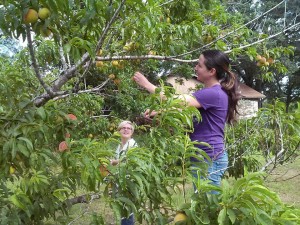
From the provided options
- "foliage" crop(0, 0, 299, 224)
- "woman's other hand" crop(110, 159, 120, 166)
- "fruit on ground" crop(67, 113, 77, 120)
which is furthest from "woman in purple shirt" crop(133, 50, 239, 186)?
"woman's other hand" crop(110, 159, 120, 166)

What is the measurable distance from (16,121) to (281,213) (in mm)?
1103

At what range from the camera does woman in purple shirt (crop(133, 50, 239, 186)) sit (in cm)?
224

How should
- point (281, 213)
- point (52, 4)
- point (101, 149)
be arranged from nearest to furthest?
point (281, 213), point (52, 4), point (101, 149)

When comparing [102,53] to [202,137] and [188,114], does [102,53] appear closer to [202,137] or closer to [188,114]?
[202,137]

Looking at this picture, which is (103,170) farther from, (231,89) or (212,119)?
(231,89)

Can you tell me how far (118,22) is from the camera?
2.93m

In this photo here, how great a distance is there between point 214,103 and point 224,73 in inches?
11.4

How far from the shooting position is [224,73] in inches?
96.6

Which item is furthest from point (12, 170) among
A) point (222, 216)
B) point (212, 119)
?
point (212, 119)

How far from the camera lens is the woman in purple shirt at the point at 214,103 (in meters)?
2.24

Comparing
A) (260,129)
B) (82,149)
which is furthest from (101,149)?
(260,129)

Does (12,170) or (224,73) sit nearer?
(12,170)

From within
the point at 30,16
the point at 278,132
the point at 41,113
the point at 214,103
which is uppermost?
the point at 30,16

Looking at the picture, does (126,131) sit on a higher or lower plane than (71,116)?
lower
